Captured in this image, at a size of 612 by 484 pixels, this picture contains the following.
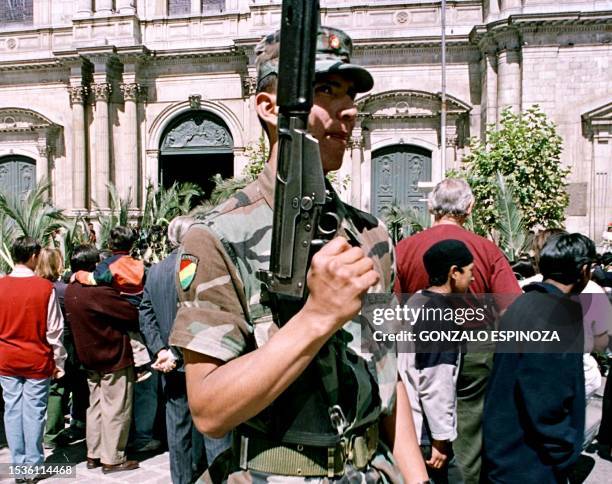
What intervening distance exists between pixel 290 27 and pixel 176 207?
46.3 ft

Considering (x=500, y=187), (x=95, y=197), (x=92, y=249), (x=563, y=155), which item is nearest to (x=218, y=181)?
(x=95, y=197)

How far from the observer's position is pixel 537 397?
2.79 metres

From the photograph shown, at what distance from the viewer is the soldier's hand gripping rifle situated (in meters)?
1.35

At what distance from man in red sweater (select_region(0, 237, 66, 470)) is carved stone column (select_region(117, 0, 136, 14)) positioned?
1753 cm

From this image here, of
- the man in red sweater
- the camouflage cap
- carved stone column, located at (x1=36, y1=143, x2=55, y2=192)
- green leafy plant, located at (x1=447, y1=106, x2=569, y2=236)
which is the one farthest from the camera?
carved stone column, located at (x1=36, y1=143, x2=55, y2=192)

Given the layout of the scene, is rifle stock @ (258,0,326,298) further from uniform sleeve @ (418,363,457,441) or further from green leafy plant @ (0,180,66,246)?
green leafy plant @ (0,180,66,246)

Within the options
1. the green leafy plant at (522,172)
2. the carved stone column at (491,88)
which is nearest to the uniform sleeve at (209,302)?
the green leafy plant at (522,172)

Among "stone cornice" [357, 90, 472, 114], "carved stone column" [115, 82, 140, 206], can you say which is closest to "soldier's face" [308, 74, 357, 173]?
"stone cornice" [357, 90, 472, 114]

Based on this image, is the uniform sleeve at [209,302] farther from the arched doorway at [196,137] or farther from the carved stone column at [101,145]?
the carved stone column at [101,145]

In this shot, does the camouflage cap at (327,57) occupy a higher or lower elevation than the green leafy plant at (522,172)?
lower

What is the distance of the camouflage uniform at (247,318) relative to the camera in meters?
1.41

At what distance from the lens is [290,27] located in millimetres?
1315

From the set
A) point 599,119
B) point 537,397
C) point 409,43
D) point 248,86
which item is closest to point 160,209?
point 248,86

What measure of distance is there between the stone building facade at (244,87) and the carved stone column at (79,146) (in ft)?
0.15
